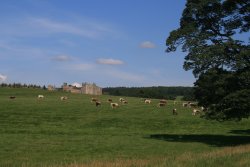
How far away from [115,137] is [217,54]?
36.8 feet

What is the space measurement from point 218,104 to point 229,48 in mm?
4027

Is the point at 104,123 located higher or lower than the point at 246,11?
lower

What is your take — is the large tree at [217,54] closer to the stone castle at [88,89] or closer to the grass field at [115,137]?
the grass field at [115,137]

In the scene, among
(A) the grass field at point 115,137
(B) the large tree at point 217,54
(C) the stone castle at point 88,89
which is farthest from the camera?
(C) the stone castle at point 88,89

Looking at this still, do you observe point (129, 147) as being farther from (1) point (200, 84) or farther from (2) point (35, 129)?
(2) point (35, 129)

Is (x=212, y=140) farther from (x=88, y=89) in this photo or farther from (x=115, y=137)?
(x=88, y=89)

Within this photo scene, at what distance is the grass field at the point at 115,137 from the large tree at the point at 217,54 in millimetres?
3008

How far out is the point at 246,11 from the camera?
3691cm

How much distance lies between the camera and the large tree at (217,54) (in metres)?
35.1

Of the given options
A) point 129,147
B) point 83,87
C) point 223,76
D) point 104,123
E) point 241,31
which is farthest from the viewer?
point 83,87

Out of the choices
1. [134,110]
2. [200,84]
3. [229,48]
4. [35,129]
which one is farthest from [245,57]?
[134,110]

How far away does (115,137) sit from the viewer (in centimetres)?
4141

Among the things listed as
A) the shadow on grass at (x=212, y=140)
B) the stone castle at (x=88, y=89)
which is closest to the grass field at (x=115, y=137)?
the shadow on grass at (x=212, y=140)

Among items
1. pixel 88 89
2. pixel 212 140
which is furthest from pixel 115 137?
pixel 88 89
